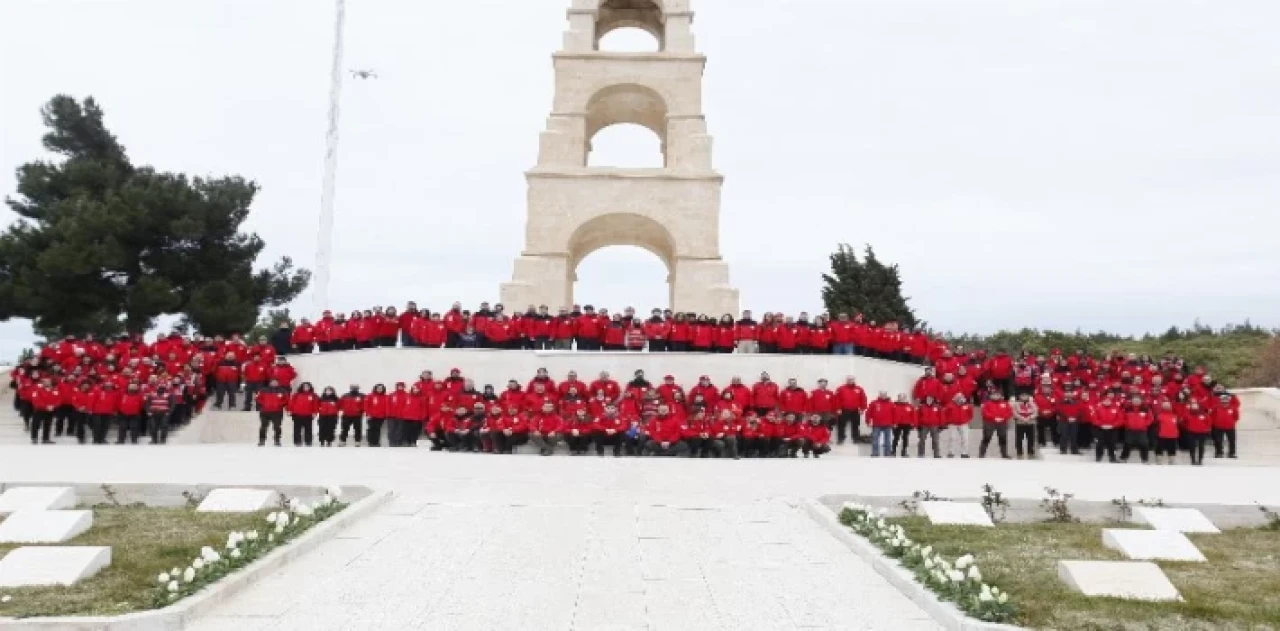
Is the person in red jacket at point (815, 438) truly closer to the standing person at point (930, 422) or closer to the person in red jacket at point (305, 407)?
the standing person at point (930, 422)

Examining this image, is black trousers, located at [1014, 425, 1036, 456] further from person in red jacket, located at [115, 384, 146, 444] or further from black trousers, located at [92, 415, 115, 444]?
black trousers, located at [92, 415, 115, 444]

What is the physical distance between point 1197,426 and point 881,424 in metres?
5.57

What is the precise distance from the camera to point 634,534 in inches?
403

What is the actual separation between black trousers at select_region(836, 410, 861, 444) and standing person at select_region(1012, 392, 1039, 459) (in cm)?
291

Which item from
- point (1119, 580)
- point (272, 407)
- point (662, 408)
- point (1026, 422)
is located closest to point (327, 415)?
point (272, 407)

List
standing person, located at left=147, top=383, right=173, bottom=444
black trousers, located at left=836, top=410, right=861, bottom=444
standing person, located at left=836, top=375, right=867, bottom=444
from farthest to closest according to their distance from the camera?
black trousers, located at left=836, top=410, right=861, bottom=444
standing person, located at left=836, top=375, right=867, bottom=444
standing person, located at left=147, top=383, right=173, bottom=444

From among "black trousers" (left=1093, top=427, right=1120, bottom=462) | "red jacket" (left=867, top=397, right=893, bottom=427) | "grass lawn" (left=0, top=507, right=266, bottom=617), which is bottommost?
"grass lawn" (left=0, top=507, right=266, bottom=617)

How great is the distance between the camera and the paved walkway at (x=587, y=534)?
743cm

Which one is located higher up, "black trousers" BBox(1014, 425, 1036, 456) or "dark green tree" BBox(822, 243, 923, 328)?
"dark green tree" BBox(822, 243, 923, 328)

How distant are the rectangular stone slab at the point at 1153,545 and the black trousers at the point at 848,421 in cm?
1198

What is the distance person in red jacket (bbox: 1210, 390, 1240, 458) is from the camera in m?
21.0

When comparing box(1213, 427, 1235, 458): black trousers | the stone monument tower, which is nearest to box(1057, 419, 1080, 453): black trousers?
box(1213, 427, 1235, 458): black trousers

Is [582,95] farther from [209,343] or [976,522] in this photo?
[976,522]

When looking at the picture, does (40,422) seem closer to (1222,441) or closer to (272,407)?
(272,407)
